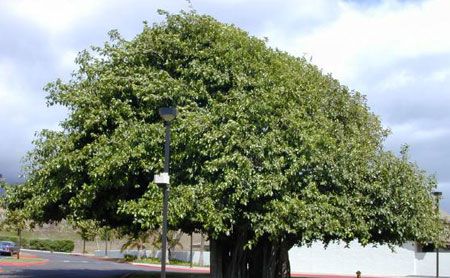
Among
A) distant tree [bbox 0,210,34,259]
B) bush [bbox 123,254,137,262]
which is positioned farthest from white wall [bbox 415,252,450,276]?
distant tree [bbox 0,210,34,259]

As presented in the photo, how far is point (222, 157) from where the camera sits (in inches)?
842

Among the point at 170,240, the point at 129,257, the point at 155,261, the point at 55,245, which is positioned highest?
the point at 170,240

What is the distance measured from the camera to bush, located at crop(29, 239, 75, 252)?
267 ft

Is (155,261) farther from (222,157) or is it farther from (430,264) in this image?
(222,157)

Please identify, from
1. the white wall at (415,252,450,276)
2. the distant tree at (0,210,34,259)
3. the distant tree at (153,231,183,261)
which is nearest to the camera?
the distant tree at (0,210,34,259)

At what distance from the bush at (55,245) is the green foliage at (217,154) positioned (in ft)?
186

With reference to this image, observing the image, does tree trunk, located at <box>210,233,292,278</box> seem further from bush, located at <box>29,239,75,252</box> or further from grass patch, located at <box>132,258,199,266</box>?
bush, located at <box>29,239,75,252</box>

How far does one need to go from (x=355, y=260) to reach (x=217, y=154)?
32.0 m

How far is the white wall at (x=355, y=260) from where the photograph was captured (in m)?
50.3

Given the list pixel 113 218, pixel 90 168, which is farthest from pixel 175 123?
pixel 113 218

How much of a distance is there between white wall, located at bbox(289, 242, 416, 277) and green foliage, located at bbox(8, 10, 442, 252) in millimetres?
23973

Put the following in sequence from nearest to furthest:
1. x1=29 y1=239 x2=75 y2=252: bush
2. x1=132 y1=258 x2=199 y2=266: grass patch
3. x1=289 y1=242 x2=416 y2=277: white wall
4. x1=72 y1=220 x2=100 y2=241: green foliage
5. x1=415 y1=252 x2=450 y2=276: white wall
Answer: x1=72 y1=220 x2=100 y2=241: green foliage < x1=415 y1=252 x2=450 y2=276: white wall < x1=289 y1=242 x2=416 y2=277: white wall < x1=132 y1=258 x2=199 y2=266: grass patch < x1=29 y1=239 x2=75 y2=252: bush

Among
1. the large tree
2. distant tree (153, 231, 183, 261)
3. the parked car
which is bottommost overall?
the parked car

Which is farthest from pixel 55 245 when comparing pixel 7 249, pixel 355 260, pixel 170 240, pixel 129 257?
pixel 355 260
